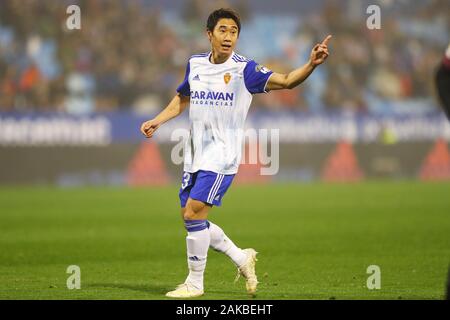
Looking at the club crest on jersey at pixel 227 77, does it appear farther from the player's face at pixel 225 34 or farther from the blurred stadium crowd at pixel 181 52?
the blurred stadium crowd at pixel 181 52

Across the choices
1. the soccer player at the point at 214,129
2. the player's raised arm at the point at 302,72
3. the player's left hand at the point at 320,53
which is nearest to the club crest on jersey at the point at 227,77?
the soccer player at the point at 214,129

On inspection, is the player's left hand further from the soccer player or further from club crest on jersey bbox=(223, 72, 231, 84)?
club crest on jersey bbox=(223, 72, 231, 84)

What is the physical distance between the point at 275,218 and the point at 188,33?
14217 mm

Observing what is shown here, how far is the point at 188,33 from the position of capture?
30266mm

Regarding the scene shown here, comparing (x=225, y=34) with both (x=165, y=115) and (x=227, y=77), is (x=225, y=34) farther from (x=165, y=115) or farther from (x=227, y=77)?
(x=165, y=115)

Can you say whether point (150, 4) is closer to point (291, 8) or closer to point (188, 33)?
point (188, 33)

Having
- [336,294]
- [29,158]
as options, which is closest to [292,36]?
[29,158]

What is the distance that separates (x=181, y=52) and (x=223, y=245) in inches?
859

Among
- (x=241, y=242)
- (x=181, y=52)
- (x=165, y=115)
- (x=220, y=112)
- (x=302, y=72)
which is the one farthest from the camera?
(x=181, y=52)

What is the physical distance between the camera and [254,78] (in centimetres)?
838

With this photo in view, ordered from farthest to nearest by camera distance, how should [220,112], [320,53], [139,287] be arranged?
[139,287], [220,112], [320,53]

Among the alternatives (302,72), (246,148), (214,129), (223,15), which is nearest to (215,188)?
(214,129)

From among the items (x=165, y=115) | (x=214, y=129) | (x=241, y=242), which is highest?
Result: (x=165, y=115)

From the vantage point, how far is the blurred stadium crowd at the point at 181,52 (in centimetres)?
2742
